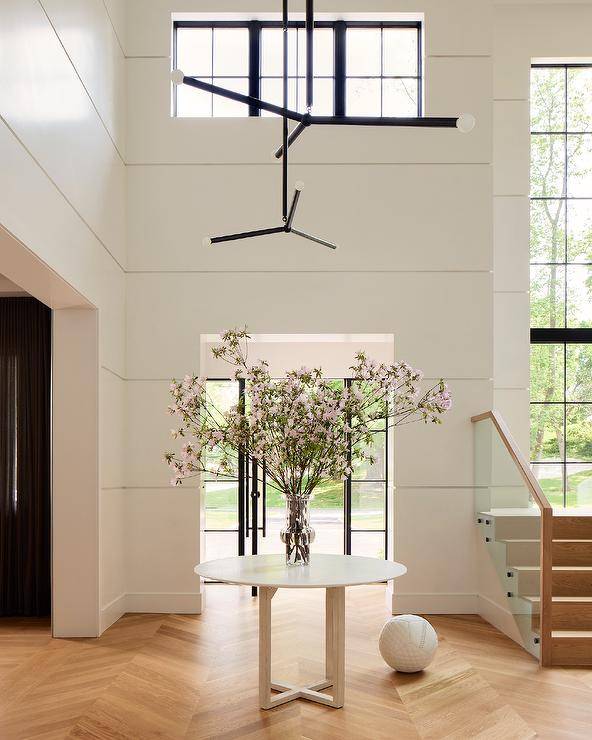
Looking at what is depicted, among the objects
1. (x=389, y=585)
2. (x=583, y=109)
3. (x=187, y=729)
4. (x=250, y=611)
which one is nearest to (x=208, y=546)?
(x=250, y=611)

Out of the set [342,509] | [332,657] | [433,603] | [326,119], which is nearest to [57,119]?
[326,119]

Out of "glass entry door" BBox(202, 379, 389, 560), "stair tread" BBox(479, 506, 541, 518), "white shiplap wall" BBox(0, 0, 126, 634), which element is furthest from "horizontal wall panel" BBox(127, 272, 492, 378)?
"glass entry door" BBox(202, 379, 389, 560)

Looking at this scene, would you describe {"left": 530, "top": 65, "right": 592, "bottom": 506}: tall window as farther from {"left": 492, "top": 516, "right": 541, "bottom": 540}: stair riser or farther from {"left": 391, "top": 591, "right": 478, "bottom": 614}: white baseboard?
{"left": 492, "top": 516, "right": 541, "bottom": 540}: stair riser

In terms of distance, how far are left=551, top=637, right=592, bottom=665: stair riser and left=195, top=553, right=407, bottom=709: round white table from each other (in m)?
1.49

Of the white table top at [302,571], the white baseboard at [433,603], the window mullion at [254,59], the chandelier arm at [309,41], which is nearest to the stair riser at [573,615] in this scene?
the white baseboard at [433,603]

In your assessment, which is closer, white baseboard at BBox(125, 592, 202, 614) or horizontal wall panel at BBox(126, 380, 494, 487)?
white baseboard at BBox(125, 592, 202, 614)

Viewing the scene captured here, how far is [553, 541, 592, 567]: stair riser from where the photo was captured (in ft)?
18.6

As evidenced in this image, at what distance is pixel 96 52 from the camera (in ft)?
19.0

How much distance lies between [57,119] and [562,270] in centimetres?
530

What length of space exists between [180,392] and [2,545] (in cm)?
356

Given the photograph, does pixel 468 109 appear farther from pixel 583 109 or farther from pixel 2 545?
pixel 2 545

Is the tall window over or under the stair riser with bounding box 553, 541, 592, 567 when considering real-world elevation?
over

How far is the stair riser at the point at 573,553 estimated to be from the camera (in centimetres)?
566

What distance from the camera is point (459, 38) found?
6.87 m
